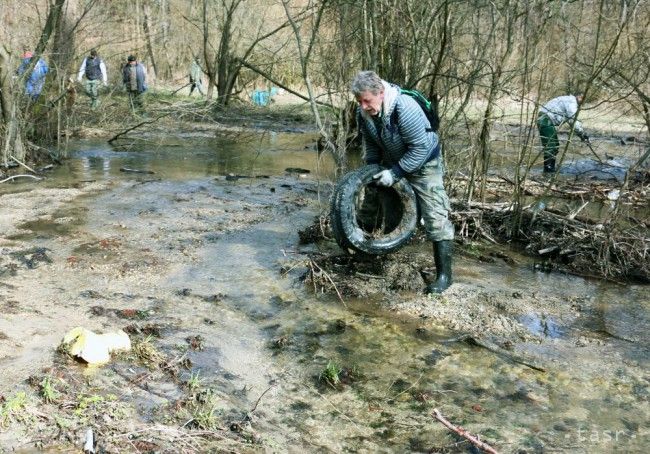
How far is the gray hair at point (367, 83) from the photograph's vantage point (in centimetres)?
528

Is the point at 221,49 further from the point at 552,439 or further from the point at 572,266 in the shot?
the point at 552,439

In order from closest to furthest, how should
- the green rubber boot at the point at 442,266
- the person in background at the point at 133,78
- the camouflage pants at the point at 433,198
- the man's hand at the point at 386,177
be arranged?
1. the man's hand at the point at 386,177
2. the camouflage pants at the point at 433,198
3. the green rubber boot at the point at 442,266
4. the person in background at the point at 133,78

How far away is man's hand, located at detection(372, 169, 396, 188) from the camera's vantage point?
5.73m

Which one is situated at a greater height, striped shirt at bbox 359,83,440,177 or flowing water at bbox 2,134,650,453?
striped shirt at bbox 359,83,440,177

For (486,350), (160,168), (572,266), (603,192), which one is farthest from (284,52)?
(486,350)

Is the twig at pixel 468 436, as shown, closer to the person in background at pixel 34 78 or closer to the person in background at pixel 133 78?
the person in background at pixel 34 78

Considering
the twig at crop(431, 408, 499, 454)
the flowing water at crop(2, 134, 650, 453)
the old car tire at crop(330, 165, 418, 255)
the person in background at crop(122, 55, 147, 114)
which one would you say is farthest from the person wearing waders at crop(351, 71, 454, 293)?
the person in background at crop(122, 55, 147, 114)

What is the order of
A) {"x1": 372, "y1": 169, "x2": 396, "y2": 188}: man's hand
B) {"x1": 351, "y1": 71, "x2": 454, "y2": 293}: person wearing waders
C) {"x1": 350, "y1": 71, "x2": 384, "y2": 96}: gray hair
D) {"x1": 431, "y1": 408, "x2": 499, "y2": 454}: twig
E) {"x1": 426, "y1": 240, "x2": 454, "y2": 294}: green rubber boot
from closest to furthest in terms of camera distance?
{"x1": 431, "y1": 408, "x2": 499, "y2": 454}: twig → {"x1": 350, "y1": 71, "x2": 384, "y2": 96}: gray hair → {"x1": 351, "y1": 71, "x2": 454, "y2": 293}: person wearing waders → {"x1": 372, "y1": 169, "x2": 396, "y2": 188}: man's hand → {"x1": 426, "y1": 240, "x2": 454, "y2": 294}: green rubber boot

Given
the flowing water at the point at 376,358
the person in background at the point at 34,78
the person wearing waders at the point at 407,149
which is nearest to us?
the flowing water at the point at 376,358

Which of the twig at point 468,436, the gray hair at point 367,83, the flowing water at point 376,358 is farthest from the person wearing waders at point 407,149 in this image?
the twig at point 468,436

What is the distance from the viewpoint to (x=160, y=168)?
1215 cm

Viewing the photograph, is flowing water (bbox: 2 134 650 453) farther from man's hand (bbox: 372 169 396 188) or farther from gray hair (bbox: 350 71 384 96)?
gray hair (bbox: 350 71 384 96)

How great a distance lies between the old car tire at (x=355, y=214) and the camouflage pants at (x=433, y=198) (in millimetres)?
88

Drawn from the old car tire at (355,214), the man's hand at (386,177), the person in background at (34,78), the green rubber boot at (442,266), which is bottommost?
the green rubber boot at (442,266)
